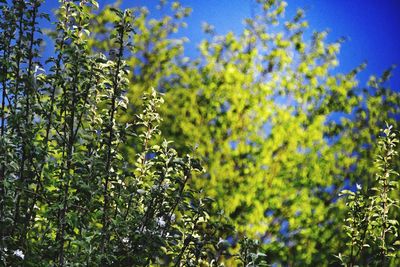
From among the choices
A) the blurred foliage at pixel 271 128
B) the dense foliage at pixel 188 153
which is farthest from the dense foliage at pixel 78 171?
the blurred foliage at pixel 271 128

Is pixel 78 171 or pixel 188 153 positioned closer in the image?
pixel 78 171

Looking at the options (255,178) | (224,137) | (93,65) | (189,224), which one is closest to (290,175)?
(255,178)

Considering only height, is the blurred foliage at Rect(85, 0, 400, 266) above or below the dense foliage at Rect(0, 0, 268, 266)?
above

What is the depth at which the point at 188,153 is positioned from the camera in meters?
8.98

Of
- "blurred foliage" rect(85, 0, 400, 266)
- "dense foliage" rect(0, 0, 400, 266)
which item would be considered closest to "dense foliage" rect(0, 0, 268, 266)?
"dense foliage" rect(0, 0, 400, 266)

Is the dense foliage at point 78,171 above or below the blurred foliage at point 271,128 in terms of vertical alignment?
below

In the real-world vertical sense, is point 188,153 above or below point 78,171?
above

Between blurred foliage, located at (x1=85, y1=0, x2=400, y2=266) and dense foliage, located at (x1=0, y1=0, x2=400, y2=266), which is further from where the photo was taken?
blurred foliage, located at (x1=85, y1=0, x2=400, y2=266)

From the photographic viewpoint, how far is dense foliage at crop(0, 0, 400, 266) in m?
4.31

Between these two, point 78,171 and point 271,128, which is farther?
point 271,128

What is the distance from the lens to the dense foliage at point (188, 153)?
14.1 feet

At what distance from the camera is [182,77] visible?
11.7 metres

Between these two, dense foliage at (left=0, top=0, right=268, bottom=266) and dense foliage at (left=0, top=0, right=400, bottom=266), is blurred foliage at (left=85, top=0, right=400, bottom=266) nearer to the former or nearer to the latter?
dense foliage at (left=0, top=0, right=400, bottom=266)

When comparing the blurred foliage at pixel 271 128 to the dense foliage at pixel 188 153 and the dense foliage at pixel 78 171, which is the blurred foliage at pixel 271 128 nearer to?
the dense foliage at pixel 188 153
